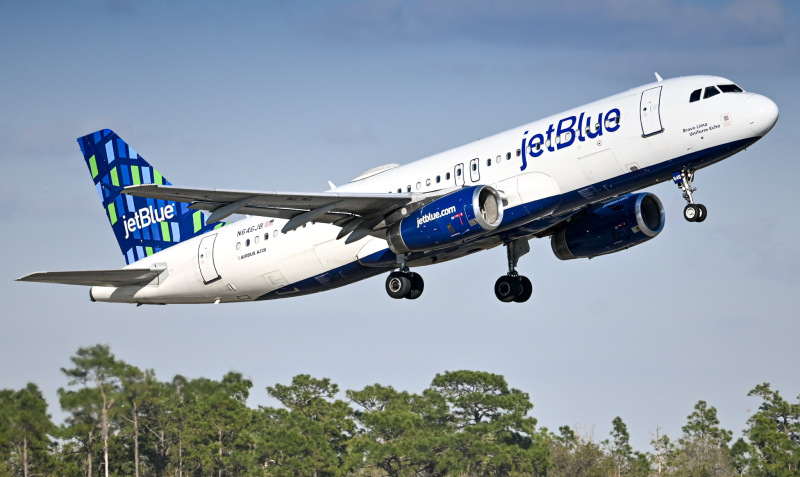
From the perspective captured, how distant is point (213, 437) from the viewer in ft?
237

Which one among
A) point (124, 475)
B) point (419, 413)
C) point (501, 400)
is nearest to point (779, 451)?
point (501, 400)

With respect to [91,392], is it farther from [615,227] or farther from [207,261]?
[615,227]

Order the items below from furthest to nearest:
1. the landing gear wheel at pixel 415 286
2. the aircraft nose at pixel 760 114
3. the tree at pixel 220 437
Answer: the tree at pixel 220 437, the landing gear wheel at pixel 415 286, the aircraft nose at pixel 760 114

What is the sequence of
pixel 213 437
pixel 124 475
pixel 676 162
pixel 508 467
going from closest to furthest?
1. pixel 676 162
2. pixel 124 475
3. pixel 213 437
4. pixel 508 467

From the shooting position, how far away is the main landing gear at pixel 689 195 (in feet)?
116

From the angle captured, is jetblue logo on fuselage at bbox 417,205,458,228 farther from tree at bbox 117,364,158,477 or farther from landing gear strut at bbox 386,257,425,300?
tree at bbox 117,364,158,477

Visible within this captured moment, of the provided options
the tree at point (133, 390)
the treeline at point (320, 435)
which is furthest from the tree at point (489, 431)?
the tree at point (133, 390)

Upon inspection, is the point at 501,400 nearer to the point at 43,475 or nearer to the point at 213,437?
the point at 213,437

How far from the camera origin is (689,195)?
35.8m

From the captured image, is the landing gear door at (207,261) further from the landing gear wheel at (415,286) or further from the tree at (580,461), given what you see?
the tree at (580,461)

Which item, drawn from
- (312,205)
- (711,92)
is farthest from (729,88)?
(312,205)

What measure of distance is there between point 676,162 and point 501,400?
174 feet

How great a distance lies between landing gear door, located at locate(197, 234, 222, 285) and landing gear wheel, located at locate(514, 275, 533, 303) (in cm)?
1080

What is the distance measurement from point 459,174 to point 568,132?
154 inches
